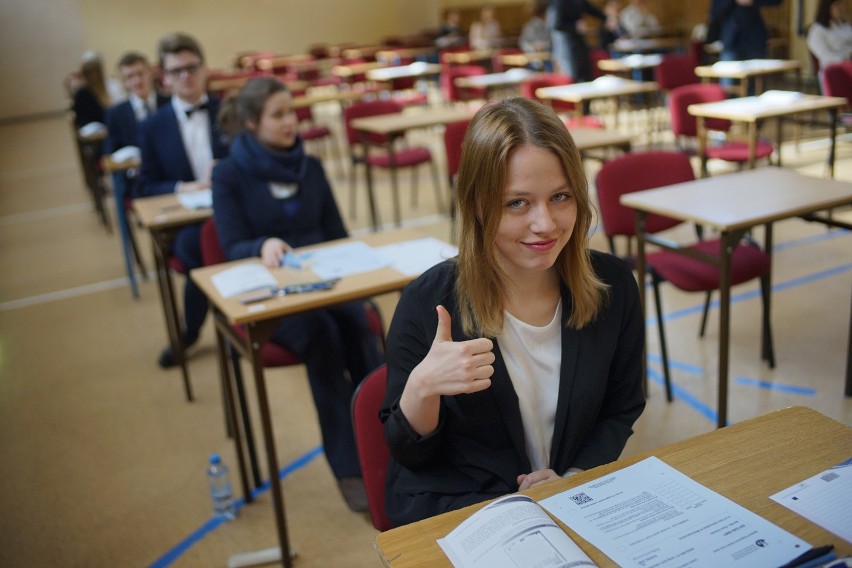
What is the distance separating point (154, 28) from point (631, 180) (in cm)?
1541

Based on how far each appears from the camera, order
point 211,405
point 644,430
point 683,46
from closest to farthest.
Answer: point 644,430 → point 211,405 → point 683,46

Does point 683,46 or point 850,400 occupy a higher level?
point 683,46

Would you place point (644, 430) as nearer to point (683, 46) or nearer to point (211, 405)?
point (211, 405)

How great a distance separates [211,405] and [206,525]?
37.2 inches

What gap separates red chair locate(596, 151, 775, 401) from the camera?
9.92 ft

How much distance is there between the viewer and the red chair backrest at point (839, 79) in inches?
221

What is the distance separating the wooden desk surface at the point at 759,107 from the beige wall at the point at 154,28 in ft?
41.1

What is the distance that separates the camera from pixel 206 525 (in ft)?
8.70

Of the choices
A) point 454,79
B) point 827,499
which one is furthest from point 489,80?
point 827,499

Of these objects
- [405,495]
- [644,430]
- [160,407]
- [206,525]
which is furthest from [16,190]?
[405,495]

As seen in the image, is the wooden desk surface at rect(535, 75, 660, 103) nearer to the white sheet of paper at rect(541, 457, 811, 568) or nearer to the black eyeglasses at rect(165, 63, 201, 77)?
the black eyeglasses at rect(165, 63, 201, 77)

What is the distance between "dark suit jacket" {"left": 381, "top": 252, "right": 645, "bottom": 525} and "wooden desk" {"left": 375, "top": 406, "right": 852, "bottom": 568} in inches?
9.5

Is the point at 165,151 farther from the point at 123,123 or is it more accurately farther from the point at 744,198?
the point at 744,198

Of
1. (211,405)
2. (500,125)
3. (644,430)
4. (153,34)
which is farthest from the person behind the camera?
(153,34)
